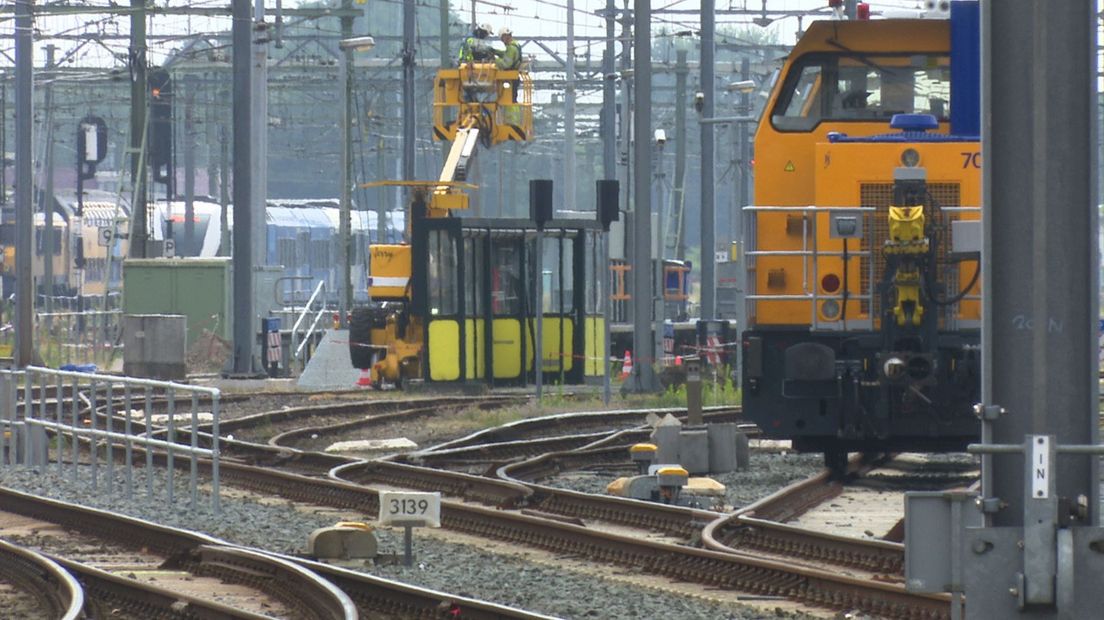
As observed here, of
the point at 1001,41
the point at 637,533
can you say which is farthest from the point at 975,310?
the point at 1001,41

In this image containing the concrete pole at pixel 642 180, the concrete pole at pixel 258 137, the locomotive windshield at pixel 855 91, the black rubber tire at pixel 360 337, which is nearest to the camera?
the locomotive windshield at pixel 855 91

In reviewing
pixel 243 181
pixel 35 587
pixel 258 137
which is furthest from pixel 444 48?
pixel 35 587

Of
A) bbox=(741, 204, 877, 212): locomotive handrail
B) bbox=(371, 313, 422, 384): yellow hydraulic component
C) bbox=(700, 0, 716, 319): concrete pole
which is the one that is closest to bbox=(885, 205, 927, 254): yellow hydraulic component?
bbox=(741, 204, 877, 212): locomotive handrail

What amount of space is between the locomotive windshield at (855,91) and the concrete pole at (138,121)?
2449 centimetres

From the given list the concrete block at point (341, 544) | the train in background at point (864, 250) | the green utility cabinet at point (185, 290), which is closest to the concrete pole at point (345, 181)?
the green utility cabinet at point (185, 290)

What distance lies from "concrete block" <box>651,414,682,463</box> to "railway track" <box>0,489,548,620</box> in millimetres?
4881

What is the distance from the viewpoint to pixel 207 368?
124ft

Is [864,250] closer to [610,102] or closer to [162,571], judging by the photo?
[162,571]

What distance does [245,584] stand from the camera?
1105 centimetres

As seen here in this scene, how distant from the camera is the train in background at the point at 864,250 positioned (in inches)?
565

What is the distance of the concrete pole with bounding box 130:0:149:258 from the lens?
3869 cm

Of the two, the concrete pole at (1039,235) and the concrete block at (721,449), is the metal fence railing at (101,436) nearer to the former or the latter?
the concrete block at (721,449)

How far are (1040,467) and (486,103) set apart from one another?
27.2 m

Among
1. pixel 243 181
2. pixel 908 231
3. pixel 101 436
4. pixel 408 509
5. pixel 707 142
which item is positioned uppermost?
pixel 707 142
